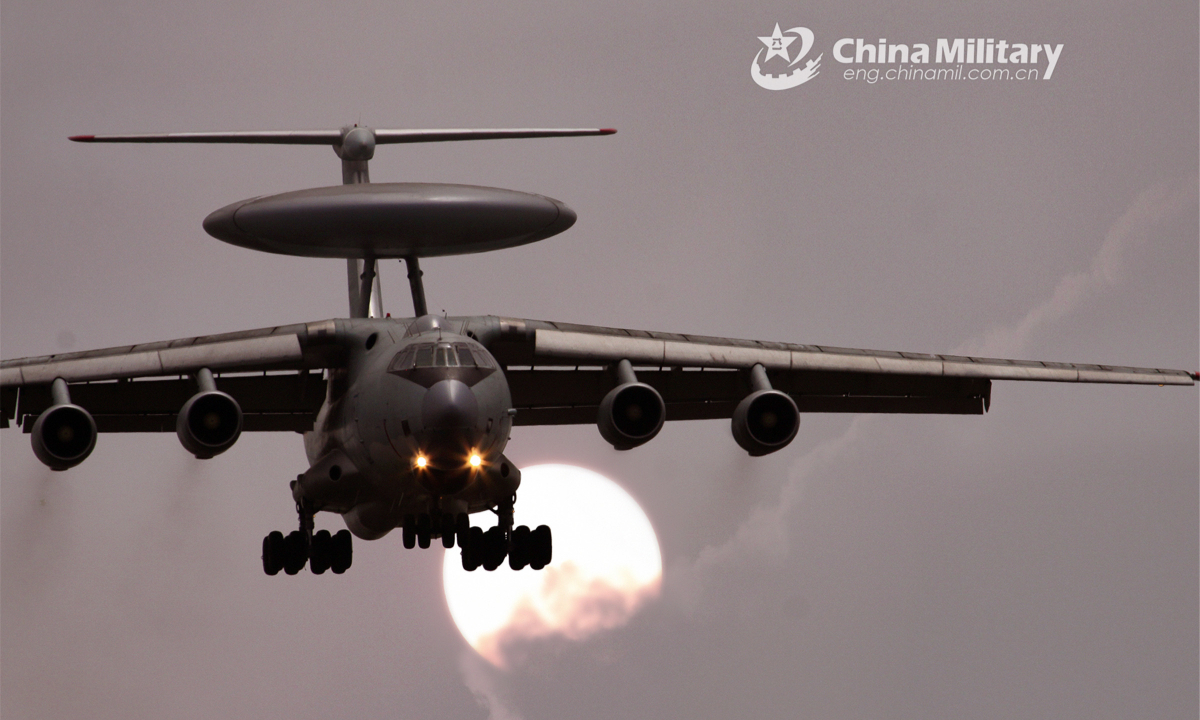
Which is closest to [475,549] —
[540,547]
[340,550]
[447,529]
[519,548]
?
[447,529]

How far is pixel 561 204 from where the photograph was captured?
1898 cm

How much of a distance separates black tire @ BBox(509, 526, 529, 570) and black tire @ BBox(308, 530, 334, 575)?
2465 mm

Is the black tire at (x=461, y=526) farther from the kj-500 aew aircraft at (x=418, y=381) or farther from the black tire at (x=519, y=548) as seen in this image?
the black tire at (x=519, y=548)

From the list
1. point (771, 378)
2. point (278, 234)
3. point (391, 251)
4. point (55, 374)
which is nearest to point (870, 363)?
point (771, 378)

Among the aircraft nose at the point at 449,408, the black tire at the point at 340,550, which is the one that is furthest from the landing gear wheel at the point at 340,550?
the aircraft nose at the point at 449,408

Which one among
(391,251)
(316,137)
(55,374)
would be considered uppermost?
(316,137)

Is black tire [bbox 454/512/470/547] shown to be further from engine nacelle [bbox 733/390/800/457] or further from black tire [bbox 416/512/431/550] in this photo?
engine nacelle [bbox 733/390/800/457]

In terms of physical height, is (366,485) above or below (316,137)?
below

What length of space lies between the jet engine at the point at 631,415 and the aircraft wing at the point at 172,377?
3402 mm

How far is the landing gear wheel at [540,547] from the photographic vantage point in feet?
70.3

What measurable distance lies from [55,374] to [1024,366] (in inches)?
513

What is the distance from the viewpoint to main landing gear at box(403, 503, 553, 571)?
19828mm

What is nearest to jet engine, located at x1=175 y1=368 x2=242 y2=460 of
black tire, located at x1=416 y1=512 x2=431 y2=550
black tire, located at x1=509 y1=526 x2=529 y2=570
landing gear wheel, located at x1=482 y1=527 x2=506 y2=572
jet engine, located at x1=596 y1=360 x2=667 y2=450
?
black tire, located at x1=416 y1=512 x2=431 y2=550

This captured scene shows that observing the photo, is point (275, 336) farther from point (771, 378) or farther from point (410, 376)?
point (771, 378)
